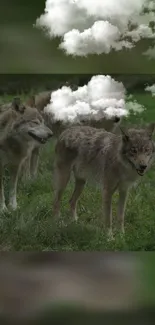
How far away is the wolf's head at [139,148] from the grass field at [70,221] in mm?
45

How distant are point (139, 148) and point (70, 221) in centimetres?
33

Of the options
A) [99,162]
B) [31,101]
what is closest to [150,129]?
[99,162]

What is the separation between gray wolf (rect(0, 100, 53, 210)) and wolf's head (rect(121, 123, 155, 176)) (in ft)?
0.82

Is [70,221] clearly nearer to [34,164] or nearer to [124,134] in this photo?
[34,164]

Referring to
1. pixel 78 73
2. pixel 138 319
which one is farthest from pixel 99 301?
pixel 78 73

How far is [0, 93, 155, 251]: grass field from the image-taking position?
1.76 meters

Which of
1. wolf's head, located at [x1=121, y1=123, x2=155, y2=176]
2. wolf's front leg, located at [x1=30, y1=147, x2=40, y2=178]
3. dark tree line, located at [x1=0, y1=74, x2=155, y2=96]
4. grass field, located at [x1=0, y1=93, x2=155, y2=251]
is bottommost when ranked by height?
grass field, located at [x1=0, y1=93, x2=155, y2=251]

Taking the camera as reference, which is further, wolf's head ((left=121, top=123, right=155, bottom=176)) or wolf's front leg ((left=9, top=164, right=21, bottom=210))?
wolf's front leg ((left=9, top=164, right=21, bottom=210))

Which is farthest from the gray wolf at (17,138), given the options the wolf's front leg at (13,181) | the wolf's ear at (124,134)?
the wolf's ear at (124,134)

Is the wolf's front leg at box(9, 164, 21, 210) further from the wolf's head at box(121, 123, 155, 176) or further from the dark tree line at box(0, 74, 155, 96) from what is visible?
the wolf's head at box(121, 123, 155, 176)

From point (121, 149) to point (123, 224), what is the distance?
25 cm

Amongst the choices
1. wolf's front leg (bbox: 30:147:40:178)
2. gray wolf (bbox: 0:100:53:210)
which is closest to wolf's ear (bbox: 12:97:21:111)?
gray wolf (bbox: 0:100:53:210)

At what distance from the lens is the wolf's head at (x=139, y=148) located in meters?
1.72

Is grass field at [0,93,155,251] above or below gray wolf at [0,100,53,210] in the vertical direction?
below
